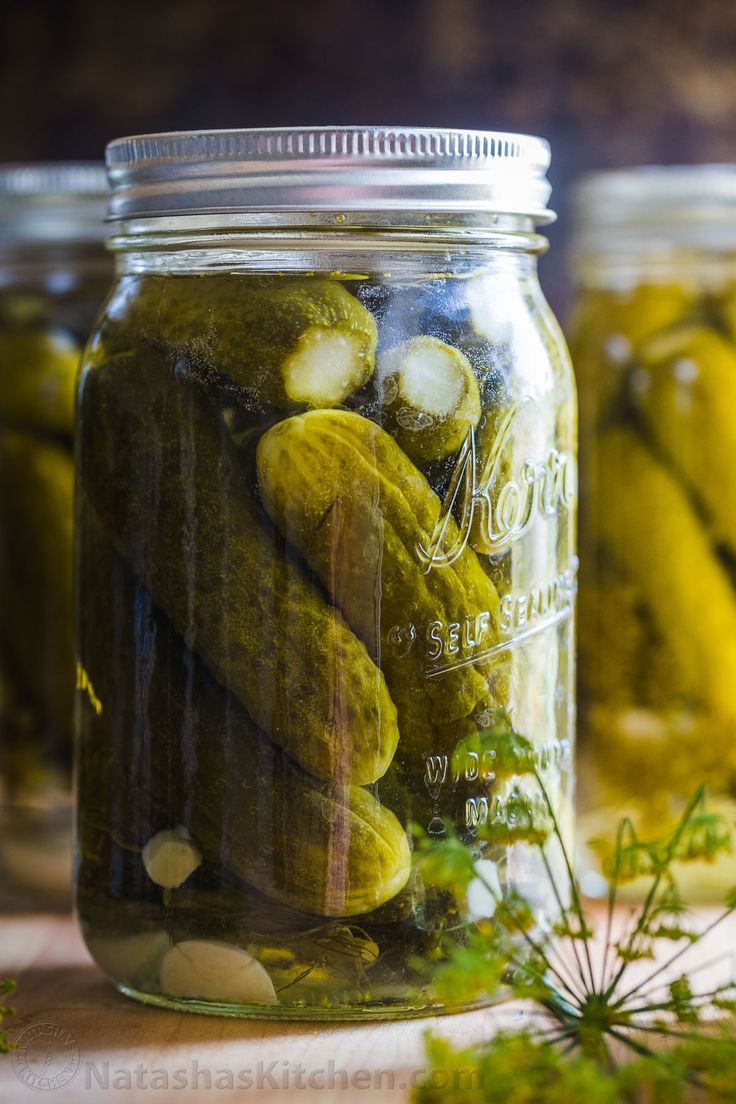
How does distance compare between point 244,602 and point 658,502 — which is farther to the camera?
point 658,502

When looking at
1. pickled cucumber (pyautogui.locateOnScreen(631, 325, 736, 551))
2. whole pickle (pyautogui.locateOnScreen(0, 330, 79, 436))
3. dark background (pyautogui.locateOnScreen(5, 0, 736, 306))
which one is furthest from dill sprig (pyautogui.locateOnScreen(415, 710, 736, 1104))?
dark background (pyautogui.locateOnScreen(5, 0, 736, 306))

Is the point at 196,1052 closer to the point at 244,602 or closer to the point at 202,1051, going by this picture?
the point at 202,1051

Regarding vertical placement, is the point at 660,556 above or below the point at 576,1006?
above

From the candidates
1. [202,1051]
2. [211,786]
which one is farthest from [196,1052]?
[211,786]

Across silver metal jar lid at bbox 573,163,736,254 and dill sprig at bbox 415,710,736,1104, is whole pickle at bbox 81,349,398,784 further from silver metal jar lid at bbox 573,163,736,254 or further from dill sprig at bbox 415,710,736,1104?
silver metal jar lid at bbox 573,163,736,254

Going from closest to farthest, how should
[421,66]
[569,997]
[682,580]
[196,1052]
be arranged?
[196,1052] → [569,997] → [682,580] → [421,66]

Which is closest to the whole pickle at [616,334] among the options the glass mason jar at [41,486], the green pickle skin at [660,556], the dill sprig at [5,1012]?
the green pickle skin at [660,556]

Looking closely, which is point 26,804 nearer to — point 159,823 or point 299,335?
point 159,823

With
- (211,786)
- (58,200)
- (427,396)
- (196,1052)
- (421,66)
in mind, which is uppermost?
(421,66)
